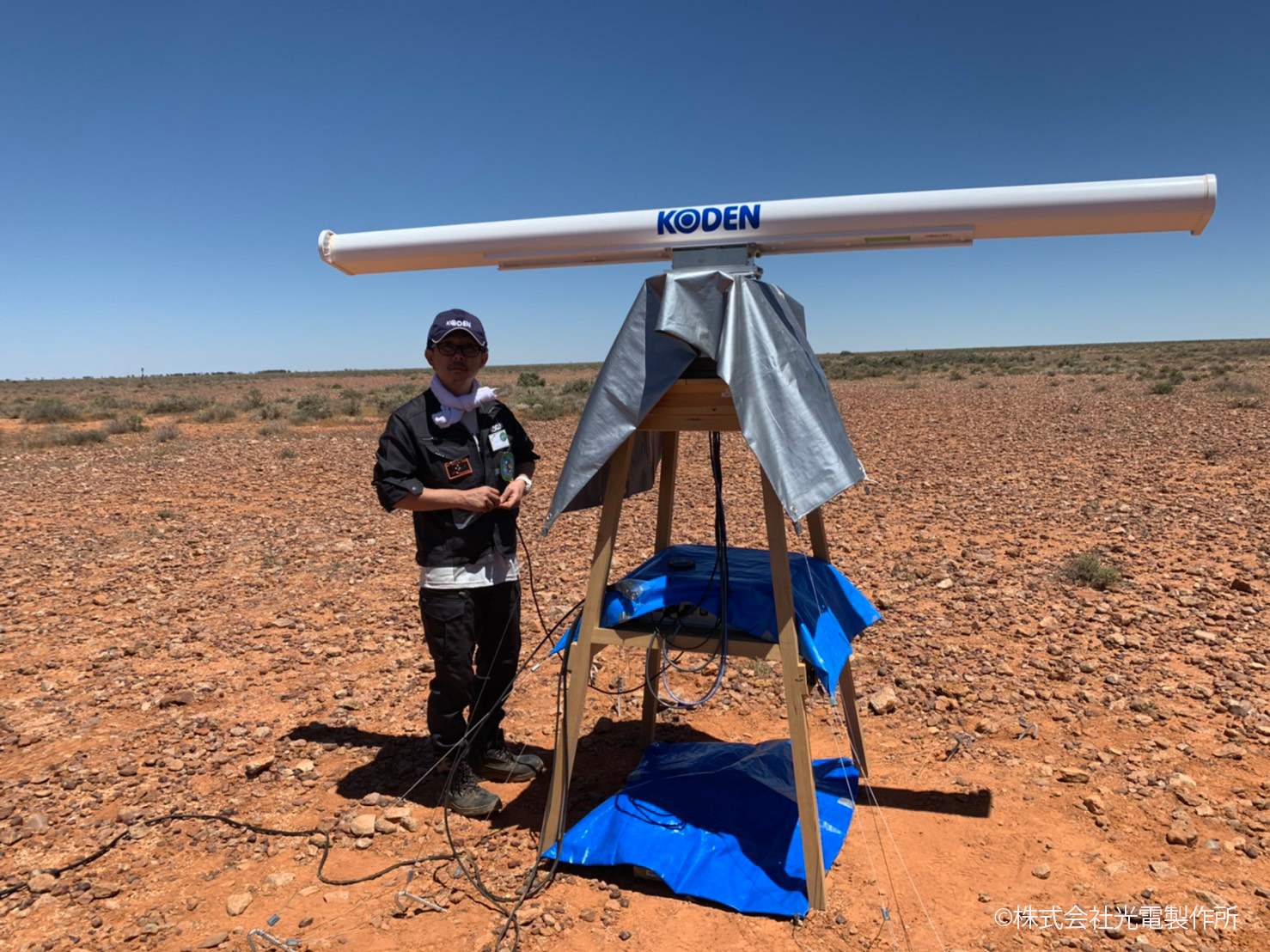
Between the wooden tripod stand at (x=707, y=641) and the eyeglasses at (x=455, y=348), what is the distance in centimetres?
92

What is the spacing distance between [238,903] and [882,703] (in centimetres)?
330

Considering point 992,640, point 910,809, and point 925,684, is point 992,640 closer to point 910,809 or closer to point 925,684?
point 925,684

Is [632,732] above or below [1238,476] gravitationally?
below

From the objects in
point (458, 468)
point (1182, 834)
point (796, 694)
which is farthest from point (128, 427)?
point (1182, 834)

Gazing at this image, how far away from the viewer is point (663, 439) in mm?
3596

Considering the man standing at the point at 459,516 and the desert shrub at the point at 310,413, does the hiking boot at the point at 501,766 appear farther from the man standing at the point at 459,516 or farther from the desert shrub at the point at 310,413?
the desert shrub at the point at 310,413

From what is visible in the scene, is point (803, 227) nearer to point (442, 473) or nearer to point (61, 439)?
point (442, 473)

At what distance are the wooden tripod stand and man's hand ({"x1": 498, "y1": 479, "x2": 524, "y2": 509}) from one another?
62 cm

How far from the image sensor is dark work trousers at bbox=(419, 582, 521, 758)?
342 cm

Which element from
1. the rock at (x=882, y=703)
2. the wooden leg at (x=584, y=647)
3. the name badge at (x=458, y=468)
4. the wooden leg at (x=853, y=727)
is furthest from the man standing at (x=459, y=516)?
the rock at (x=882, y=703)

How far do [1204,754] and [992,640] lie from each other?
1.53 m

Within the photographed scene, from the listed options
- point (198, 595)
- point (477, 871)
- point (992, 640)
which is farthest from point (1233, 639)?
point (198, 595)

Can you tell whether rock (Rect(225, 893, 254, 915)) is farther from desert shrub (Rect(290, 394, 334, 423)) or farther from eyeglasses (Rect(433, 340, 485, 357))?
desert shrub (Rect(290, 394, 334, 423))

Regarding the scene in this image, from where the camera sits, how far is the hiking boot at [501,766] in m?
3.83
